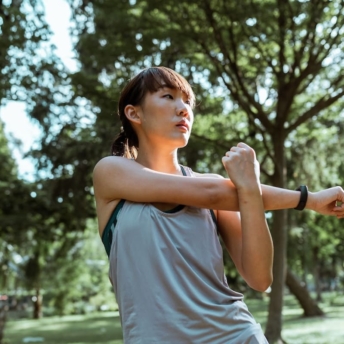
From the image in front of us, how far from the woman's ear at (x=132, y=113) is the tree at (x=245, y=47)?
8420 mm

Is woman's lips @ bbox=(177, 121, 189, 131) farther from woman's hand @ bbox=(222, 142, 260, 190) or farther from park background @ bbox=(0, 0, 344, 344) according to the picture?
park background @ bbox=(0, 0, 344, 344)

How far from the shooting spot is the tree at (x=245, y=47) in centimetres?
998

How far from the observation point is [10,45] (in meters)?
9.79

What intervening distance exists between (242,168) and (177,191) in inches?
6.9

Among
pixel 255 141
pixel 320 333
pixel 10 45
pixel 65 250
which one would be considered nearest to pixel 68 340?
pixel 320 333

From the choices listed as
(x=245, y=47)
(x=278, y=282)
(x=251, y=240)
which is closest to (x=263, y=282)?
A: (x=251, y=240)

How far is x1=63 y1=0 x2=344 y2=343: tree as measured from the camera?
9.98 metres

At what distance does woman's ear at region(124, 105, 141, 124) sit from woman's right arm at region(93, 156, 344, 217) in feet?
0.43

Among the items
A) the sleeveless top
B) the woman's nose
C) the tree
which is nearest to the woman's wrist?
the sleeveless top

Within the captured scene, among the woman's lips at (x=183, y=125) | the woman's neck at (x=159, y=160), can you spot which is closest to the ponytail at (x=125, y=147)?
the woman's neck at (x=159, y=160)

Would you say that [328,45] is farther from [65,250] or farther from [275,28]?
[65,250]

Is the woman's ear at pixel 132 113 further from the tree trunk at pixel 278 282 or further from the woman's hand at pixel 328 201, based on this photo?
the tree trunk at pixel 278 282

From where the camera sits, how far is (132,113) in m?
1.74

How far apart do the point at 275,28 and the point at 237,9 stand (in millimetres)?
729
